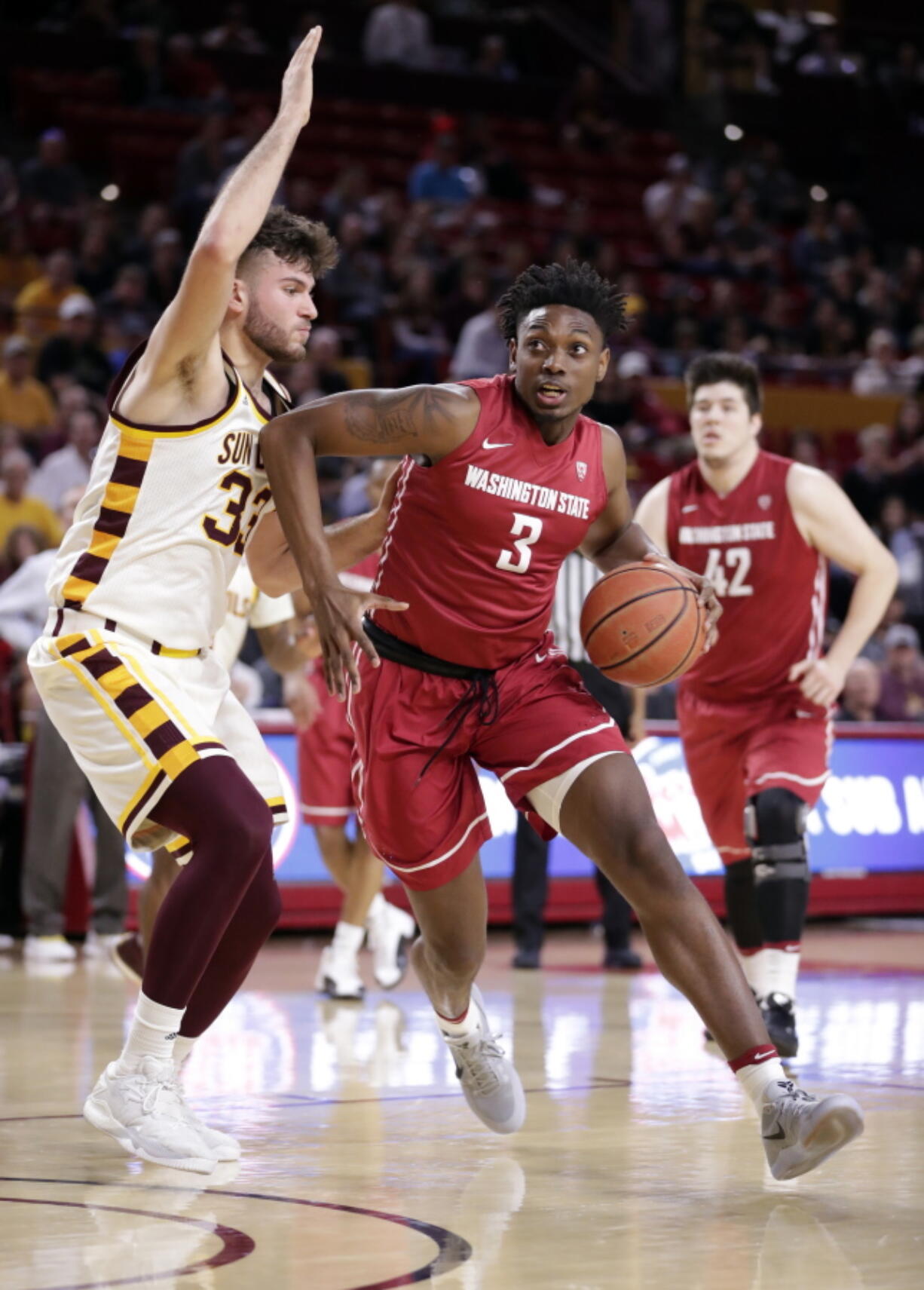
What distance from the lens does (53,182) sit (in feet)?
53.6

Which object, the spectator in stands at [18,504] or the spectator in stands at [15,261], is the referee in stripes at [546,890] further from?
the spectator in stands at [15,261]

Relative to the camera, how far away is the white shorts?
415 cm

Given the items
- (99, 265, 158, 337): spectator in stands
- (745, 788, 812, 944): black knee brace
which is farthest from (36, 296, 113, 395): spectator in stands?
(745, 788, 812, 944): black knee brace

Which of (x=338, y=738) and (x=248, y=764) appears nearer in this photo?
(x=248, y=764)

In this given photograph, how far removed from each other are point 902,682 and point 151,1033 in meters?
9.05

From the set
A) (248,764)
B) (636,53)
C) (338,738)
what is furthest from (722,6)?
(248,764)

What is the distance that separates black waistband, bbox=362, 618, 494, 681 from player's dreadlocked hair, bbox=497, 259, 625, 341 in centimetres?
81

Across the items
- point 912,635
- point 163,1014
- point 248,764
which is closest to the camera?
point 163,1014

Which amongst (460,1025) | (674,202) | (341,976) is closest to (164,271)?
(674,202)

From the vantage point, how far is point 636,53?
23.7 meters

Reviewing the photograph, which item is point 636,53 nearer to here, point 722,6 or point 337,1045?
point 722,6

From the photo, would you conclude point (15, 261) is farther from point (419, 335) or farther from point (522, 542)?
point (522, 542)

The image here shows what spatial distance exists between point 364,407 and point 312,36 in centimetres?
85

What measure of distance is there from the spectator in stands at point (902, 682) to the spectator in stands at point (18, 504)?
5282mm
